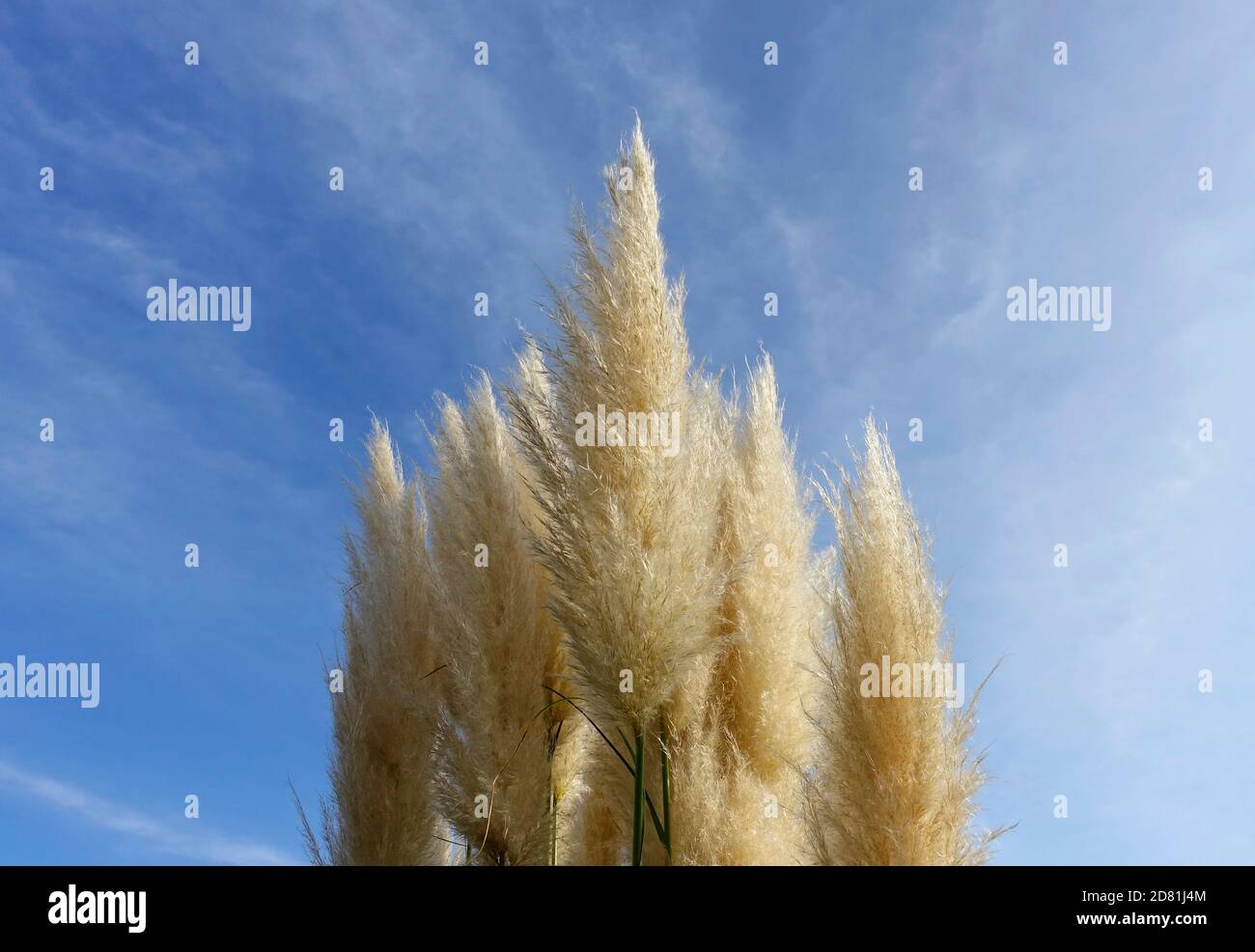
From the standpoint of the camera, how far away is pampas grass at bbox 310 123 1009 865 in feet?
8.32

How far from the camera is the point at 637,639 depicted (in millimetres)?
2512

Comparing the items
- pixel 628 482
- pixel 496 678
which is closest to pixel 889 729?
pixel 628 482

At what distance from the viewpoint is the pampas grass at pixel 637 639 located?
2.54 m

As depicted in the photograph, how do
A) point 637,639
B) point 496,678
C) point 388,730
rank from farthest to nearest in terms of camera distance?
point 388,730 < point 496,678 < point 637,639

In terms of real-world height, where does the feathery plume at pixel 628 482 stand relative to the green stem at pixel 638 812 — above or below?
above

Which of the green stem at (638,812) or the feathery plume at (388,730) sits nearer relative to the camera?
the green stem at (638,812)

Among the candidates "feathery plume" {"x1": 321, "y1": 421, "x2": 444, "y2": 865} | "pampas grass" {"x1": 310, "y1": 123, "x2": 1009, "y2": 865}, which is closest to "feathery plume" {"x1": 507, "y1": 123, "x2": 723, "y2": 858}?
"pampas grass" {"x1": 310, "y1": 123, "x2": 1009, "y2": 865}

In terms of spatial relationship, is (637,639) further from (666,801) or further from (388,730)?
(388,730)

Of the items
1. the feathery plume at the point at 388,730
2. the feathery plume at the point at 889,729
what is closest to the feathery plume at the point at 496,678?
the feathery plume at the point at 388,730

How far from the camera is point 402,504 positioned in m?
4.14

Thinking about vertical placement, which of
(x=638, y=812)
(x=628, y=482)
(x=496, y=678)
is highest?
(x=628, y=482)

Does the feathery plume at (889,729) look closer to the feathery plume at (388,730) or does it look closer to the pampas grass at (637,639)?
the pampas grass at (637,639)
